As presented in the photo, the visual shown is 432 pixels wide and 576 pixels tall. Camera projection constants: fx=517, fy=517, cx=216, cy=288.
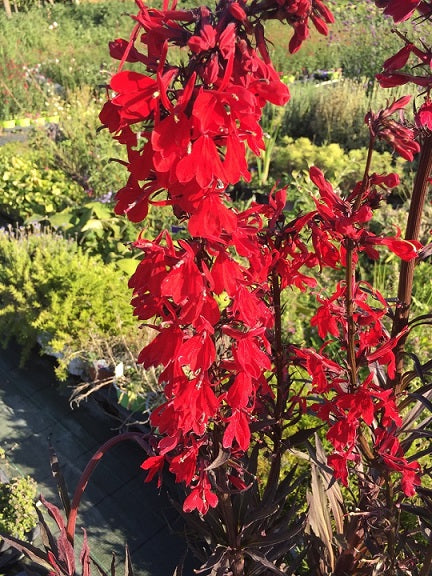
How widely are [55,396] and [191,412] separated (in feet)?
7.29

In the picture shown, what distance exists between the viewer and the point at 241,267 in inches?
38.7

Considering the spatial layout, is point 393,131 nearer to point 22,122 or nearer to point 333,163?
point 333,163

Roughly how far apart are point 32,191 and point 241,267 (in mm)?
4157

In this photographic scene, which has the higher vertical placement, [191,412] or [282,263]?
[282,263]

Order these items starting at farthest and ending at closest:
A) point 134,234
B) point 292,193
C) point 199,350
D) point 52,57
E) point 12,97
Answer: point 52,57
point 12,97
point 292,193
point 134,234
point 199,350

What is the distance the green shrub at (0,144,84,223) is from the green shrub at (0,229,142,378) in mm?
1470

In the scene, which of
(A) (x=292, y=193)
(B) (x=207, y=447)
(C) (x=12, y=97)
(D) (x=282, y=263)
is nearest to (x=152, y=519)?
(B) (x=207, y=447)

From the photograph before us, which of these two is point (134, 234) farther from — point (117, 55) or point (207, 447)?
point (117, 55)

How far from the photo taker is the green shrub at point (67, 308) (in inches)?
110

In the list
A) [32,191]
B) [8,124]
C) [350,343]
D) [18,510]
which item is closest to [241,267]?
[350,343]

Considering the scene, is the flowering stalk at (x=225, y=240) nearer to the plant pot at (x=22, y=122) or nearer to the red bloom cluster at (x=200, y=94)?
the red bloom cluster at (x=200, y=94)

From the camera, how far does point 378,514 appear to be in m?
1.32

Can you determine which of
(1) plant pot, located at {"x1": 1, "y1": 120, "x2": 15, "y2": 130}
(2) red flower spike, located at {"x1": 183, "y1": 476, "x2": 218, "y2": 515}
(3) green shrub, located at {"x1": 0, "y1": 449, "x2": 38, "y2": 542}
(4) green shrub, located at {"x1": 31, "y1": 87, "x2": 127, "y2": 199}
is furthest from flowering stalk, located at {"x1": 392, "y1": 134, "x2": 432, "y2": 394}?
(1) plant pot, located at {"x1": 1, "y1": 120, "x2": 15, "y2": 130}

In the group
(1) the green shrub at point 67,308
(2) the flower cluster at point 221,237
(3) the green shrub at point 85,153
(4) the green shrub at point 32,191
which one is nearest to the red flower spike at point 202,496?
(2) the flower cluster at point 221,237
